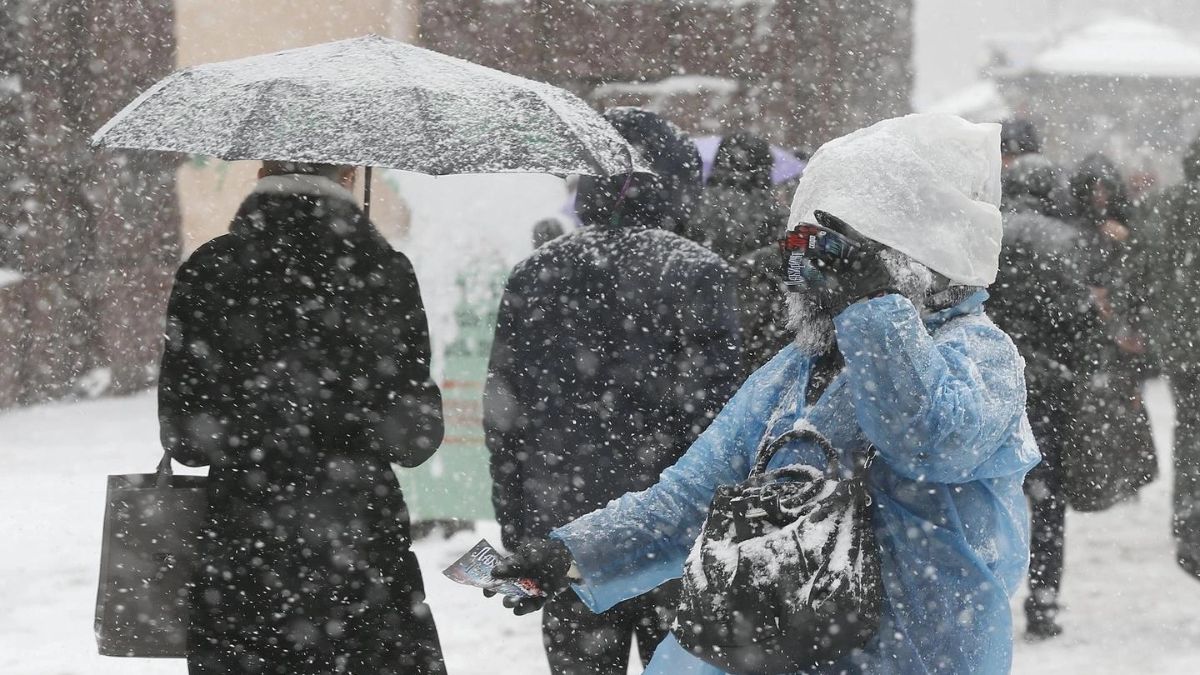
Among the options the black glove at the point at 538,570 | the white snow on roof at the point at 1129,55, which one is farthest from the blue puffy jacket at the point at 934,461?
the white snow on roof at the point at 1129,55

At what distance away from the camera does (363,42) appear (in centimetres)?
376

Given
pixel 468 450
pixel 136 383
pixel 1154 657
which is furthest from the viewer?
pixel 136 383

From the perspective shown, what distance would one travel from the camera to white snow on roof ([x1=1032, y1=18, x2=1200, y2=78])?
21.8 m

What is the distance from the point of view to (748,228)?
16.6ft

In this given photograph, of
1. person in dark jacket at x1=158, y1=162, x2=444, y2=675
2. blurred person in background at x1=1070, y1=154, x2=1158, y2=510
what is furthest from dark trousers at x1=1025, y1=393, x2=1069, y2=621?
person in dark jacket at x1=158, y1=162, x2=444, y2=675

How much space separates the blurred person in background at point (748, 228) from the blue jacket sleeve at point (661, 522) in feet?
8.15

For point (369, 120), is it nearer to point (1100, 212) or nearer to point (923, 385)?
point (923, 385)

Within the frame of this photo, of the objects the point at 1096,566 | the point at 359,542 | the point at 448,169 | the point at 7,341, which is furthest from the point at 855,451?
the point at 7,341

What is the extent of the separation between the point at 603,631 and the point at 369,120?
1.49m

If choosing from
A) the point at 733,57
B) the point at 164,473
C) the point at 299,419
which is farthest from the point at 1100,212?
the point at 733,57

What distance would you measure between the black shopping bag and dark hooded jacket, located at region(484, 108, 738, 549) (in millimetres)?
963

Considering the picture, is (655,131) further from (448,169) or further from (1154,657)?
(1154,657)

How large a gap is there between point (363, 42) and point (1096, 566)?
489 centimetres

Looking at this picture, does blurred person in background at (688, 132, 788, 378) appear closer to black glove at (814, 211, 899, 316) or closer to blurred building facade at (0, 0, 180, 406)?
black glove at (814, 211, 899, 316)
